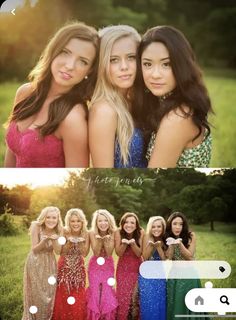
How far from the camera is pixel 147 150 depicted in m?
3.35

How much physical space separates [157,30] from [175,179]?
541mm

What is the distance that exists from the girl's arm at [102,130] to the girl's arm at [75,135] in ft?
0.08

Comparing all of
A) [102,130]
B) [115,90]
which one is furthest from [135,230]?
[115,90]

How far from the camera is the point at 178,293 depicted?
11.0ft

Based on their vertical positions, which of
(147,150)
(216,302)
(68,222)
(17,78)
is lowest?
(216,302)

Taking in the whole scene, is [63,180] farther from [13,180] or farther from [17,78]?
[17,78]

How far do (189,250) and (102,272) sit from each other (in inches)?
12.9

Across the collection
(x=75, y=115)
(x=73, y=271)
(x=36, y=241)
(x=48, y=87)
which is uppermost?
(x=48, y=87)

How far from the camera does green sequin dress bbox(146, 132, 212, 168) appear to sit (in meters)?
3.37

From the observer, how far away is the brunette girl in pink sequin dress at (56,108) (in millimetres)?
3312

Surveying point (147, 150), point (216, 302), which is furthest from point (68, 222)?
point (216, 302)

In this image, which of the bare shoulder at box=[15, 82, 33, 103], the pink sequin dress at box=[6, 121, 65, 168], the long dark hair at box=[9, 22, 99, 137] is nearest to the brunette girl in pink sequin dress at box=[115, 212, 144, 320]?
the pink sequin dress at box=[6, 121, 65, 168]
